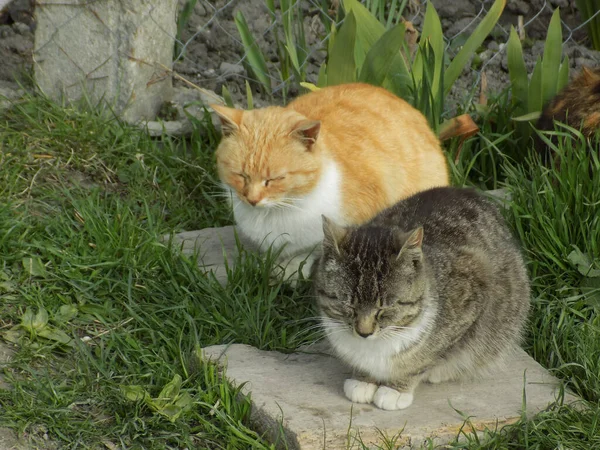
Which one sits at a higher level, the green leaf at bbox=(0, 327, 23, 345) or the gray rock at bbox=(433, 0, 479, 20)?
the gray rock at bbox=(433, 0, 479, 20)

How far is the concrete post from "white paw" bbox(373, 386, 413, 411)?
8.76 feet

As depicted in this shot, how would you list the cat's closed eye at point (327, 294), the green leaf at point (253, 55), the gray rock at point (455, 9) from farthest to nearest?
1. the gray rock at point (455, 9)
2. the green leaf at point (253, 55)
3. the cat's closed eye at point (327, 294)

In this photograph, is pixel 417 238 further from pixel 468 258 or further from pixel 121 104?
pixel 121 104

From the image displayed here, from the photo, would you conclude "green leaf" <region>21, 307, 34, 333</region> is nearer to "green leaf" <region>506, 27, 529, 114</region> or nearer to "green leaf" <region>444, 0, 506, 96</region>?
"green leaf" <region>444, 0, 506, 96</region>

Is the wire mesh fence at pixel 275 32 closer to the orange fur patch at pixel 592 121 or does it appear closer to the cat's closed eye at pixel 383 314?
the orange fur patch at pixel 592 121

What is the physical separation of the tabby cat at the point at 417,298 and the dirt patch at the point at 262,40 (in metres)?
2.10

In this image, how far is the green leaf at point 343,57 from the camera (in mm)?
4941

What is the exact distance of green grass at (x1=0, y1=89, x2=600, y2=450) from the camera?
3.39 m

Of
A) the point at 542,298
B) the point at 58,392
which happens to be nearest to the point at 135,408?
the point at 58,392

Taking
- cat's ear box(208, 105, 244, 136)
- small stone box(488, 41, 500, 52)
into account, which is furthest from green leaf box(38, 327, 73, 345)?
small stone box(488, 41, 500, 52)

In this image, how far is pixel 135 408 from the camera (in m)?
3.44

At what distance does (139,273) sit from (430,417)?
5.09ft

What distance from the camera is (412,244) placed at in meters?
3.28

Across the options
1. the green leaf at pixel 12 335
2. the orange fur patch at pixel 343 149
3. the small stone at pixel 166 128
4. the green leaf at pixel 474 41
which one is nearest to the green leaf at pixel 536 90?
the green leaf at pixel 474 41
